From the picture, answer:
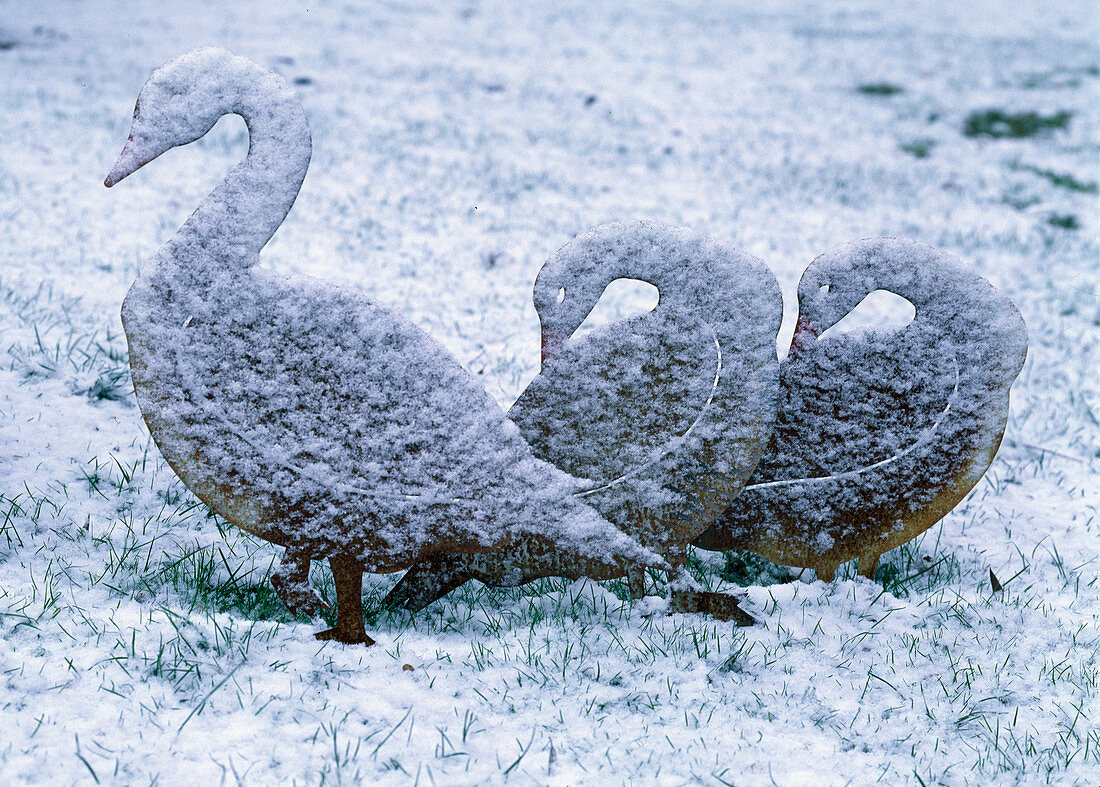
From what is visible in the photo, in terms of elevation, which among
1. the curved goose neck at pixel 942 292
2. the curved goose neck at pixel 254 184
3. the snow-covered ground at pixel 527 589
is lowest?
the snow-covered ground at pixel 527 589

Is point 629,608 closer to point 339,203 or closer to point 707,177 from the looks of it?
point 339,203

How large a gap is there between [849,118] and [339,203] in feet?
20.2

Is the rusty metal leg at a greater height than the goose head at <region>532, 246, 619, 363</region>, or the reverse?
the goose head at <region>532, 246, 619, 363</region>

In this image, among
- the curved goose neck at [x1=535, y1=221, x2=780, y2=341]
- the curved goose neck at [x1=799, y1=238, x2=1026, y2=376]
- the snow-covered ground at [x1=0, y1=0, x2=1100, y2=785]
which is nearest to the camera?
the snow-covered ground at [x1=0, y1=0, x2=1100, y2=785]

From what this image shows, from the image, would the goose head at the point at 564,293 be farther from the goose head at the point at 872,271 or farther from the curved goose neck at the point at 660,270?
the goose head at the point at 872,271

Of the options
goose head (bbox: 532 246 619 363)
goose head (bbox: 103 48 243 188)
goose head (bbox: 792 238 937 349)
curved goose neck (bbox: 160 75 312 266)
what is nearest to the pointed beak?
goose head (bbox: 103 48 243 188)

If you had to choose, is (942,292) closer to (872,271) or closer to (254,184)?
(872,271)

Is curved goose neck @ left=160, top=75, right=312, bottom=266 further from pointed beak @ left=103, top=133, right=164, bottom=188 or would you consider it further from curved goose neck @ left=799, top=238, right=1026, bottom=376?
curved goose neck @ left=799, top=238, right=1026, bottom=376

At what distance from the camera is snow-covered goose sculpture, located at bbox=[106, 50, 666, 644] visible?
197 cm

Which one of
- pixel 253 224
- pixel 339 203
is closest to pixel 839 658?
pixel 253 224

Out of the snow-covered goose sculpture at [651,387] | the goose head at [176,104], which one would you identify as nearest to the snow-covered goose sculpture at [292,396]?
the goose head at [176,104]

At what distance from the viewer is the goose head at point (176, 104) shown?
6.75 feet

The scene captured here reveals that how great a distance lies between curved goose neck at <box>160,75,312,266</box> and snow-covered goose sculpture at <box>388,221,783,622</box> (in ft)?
2.11

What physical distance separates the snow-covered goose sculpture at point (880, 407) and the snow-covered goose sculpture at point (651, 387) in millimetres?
174
